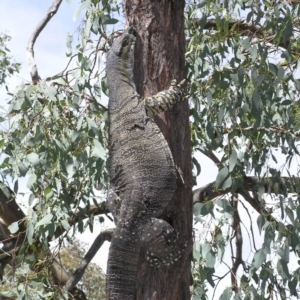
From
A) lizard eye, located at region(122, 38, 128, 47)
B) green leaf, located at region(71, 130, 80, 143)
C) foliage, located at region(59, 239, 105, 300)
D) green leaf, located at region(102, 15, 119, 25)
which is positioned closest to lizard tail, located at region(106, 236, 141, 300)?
green leaf, located at region(71, 130, 80, 143)

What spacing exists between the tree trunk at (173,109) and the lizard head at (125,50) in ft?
0.14

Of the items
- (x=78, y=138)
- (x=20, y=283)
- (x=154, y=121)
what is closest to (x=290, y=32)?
(x=154, y=121)

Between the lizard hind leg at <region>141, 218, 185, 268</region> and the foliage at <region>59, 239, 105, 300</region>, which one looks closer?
the lizard hind leg at <region>141, 218, 185, 268</region>

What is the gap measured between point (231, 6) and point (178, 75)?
1.77m

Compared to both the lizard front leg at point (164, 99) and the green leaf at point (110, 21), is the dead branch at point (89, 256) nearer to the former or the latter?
the green leaf at point (110, 21)

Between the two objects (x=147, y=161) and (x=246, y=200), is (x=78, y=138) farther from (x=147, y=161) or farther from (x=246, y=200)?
(x=246, y=200)

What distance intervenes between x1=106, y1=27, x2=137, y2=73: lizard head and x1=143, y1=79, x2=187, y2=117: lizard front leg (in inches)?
11.3

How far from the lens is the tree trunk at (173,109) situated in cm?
365

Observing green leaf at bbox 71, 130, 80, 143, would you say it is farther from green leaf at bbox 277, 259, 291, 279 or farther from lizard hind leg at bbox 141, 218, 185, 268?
green leaf at bbox 277, 259, 291, 279

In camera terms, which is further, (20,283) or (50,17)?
(50,17)

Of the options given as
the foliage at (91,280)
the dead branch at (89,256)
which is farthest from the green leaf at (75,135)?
the foliage at (91,280)

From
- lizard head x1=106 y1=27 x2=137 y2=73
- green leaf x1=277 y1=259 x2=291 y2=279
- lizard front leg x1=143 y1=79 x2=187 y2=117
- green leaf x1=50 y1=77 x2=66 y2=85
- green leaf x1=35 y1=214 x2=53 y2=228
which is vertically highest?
green leaf x1=50 y1=77 x2=66 y2=85

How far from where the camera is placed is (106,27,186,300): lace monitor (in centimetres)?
364

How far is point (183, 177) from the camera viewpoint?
3797 millimetres
